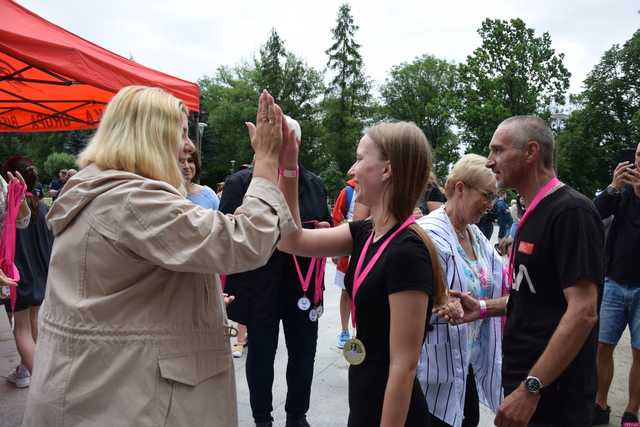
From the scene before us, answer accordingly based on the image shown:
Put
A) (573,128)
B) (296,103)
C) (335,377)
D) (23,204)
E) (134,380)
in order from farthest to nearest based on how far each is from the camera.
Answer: (296,103)
(573,128)
(335,377)
(23,204)
(134,380)

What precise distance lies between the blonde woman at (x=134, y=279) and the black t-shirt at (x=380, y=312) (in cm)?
41

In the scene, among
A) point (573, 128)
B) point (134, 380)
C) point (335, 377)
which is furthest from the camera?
point (573, 128)

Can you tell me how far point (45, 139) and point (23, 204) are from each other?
60778 millimetres

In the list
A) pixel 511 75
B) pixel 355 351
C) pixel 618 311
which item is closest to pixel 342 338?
pixel 618 311

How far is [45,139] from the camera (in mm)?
57281

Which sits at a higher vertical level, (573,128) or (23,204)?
(573,128)

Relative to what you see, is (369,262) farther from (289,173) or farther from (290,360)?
(290,360)

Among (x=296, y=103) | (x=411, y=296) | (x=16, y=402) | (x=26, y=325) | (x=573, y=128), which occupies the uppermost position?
(x=296, y=103)

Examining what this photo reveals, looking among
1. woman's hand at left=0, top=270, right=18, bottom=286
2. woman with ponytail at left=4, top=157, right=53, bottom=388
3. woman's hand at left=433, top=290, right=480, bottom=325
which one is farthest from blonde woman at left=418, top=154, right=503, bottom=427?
woman with ponytail at left=4, top=157, right=53, bottom=388

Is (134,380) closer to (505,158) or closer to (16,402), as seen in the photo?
(505,158)

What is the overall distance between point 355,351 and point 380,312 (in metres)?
0.18

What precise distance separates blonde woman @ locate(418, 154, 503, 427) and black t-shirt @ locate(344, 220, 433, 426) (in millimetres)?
685

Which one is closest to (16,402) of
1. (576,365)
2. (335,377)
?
(335,377)

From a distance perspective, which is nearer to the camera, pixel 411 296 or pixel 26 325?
pixel 411 296
